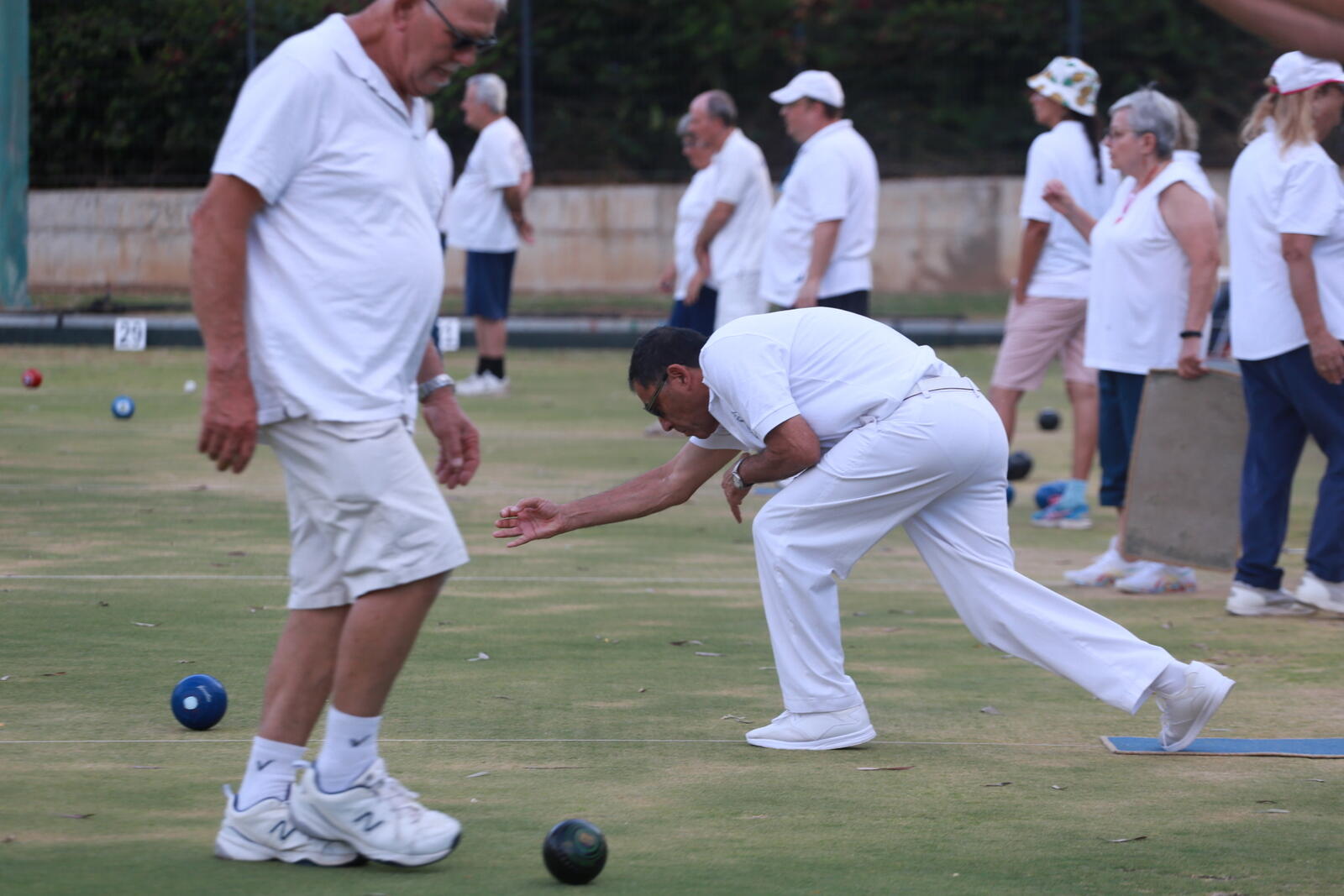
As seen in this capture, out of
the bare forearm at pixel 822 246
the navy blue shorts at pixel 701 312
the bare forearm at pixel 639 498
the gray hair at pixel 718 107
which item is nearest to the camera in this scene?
the bare forearm at pixel 639 498

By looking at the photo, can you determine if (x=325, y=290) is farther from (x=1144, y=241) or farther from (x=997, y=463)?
(x=1144, y=241)

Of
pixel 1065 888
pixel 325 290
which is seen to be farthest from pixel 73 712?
pixel 1065 888

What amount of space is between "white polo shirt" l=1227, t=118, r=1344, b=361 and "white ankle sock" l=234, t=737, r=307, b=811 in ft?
13.9

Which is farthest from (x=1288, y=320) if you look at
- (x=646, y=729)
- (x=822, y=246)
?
(x=822, y=246)

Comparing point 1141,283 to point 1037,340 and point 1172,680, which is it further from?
point 1172,680

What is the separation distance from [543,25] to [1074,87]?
14068 mm

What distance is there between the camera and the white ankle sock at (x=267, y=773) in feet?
11.9

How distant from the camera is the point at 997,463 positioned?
4703 mm

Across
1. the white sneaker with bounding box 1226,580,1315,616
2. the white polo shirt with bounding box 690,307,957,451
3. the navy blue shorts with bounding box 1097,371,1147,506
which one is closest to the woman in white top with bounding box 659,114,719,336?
the navy blue shorts with bounding box 1097,371,1147,506

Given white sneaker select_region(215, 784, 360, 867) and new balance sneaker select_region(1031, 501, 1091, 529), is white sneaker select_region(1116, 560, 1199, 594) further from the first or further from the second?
white sneaker select_region(215, 784, 360, 867)

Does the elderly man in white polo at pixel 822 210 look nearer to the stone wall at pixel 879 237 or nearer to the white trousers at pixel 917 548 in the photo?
the white trousers at pixel 917 548

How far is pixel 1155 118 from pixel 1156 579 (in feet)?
5.94

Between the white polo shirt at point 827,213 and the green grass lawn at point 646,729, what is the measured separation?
1.65m

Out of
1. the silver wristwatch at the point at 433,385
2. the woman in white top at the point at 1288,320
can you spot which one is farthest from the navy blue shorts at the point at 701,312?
the silver wristwatch at the point at 433,385
